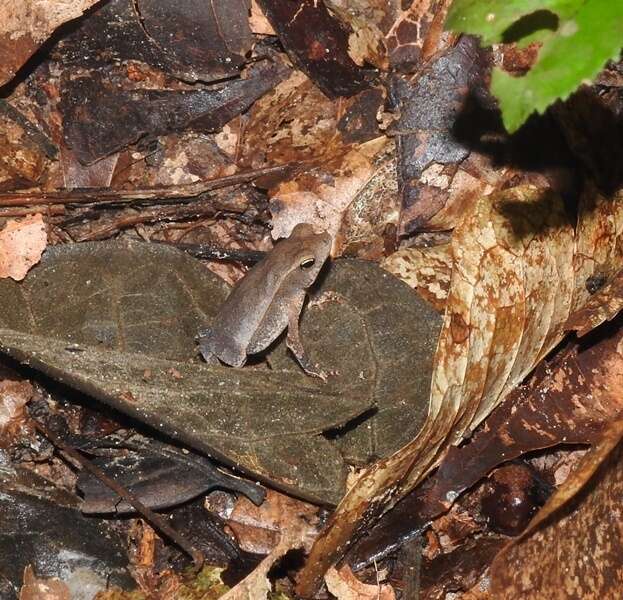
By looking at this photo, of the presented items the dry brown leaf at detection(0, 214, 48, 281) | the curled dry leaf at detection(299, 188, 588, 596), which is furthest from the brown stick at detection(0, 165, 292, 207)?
the curled dry leaf at detection(299, 188, 588, 596)

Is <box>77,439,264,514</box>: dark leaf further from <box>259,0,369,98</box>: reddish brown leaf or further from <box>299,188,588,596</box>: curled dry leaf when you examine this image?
<box>259,0,369,98</box>: reddish brown leaf

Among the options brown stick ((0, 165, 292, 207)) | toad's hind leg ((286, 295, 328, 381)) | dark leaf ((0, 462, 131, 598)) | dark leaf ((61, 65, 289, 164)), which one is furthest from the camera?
dark leaf ((61, 65, 289, 164))

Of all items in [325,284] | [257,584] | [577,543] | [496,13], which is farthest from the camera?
[325,284]

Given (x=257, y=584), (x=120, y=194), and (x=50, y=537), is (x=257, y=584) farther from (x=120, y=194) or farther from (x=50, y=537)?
(x=120, y=194)

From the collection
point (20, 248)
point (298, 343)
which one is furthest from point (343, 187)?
point (20, 248)

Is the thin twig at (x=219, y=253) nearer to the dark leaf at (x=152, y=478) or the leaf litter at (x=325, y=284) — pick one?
the leaf litter at (x=325, y=284)
